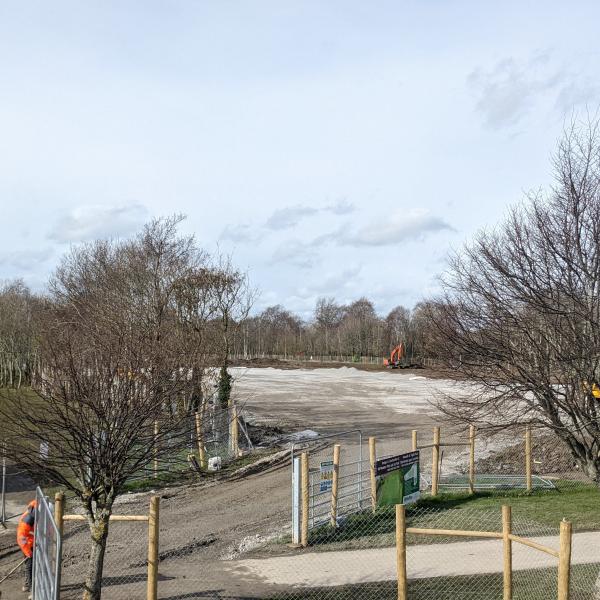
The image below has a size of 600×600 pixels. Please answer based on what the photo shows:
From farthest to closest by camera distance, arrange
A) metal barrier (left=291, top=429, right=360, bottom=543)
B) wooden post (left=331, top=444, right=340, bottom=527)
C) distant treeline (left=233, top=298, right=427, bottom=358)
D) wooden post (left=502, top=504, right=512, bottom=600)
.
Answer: distant treeline (left=233, top=298, right=427, bottom=358), wooden post (left=331, top=444, right=340, bottom=527), metal barrier (left=291, top=429, right=360, bottom=543), wooden post (left=502, top=504, right=512, bottom=600)

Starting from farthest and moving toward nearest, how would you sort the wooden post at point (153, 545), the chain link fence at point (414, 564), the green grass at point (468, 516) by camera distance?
the green grass at point (468, 516) < the chain link fence at point (414, 564) < the wooden post at point (153, 545)

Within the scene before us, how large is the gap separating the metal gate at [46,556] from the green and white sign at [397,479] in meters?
8.60

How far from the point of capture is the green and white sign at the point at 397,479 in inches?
611

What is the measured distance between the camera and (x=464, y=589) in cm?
1077

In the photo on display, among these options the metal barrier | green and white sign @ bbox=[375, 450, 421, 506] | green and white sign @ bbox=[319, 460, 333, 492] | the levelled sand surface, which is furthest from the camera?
the levelled sand surface

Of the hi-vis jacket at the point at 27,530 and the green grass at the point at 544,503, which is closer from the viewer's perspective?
the hi-vis jacket at the point at 27,530

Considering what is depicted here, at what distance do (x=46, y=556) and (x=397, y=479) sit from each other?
10053 mm

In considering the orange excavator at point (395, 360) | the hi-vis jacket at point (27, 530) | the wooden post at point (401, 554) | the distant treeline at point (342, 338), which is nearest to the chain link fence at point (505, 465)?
the wooden post at point (401, 554)

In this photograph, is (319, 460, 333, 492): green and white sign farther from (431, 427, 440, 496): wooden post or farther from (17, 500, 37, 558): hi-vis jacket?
(17, 500, 37, 558): hi-vis jacket

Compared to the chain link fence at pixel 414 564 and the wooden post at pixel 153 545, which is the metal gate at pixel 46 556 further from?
the chain link fence at pixel 414 564

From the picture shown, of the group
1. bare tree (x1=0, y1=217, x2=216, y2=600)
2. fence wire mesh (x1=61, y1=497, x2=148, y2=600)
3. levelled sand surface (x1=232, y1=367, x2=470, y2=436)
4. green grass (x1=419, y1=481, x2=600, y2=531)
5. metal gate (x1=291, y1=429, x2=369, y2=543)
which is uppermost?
bare tree (x1=0, y1=217, x2=216, y2=600)

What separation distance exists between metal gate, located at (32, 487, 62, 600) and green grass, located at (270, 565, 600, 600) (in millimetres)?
3852

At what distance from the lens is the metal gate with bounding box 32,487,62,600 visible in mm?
6250

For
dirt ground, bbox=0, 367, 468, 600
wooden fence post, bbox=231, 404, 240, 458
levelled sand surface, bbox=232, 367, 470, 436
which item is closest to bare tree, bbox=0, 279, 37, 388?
levelled sand surface, bbox=232, 367, 470, 436
